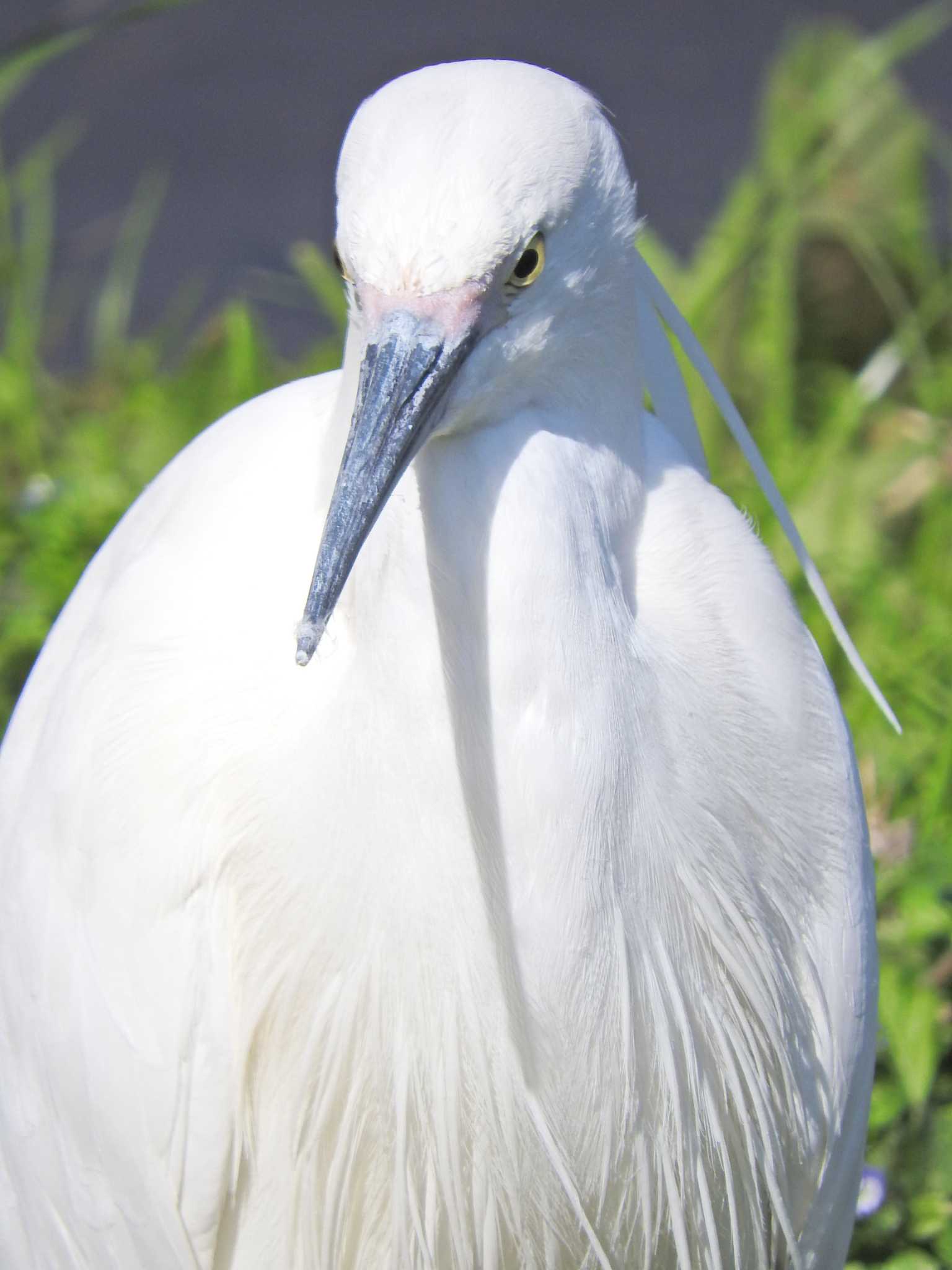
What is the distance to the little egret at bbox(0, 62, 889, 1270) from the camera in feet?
3.76

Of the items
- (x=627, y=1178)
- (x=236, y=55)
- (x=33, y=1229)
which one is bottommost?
(x=627, y=1178)

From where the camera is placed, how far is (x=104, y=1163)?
1.41m

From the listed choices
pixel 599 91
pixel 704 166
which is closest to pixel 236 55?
pixel 599 91

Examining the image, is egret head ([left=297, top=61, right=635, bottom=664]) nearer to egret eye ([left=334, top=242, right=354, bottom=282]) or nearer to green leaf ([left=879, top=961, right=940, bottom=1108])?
egret eye ([left=334, top=242, right=354, bottom=282])

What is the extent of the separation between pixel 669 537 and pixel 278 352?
2878 millimetres

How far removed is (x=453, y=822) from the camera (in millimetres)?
1251

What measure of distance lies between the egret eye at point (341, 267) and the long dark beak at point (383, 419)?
70mm

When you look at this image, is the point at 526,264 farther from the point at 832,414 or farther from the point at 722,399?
the point at 832,414

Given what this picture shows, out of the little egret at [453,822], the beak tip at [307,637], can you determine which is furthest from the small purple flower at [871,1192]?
the beak tip at [307,637]

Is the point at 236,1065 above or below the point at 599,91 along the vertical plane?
below

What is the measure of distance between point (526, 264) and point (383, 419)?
0.16 meters

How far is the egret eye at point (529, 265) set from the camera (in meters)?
1.11

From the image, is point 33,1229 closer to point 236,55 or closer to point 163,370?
point 163,370

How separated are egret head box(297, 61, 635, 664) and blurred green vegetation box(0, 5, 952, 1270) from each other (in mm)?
1034
